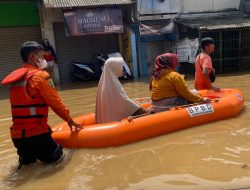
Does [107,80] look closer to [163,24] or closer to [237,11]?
[163,24]

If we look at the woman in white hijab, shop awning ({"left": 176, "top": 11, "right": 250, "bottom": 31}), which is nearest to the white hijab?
the woman in white hijab

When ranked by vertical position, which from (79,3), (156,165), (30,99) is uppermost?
(79,3)

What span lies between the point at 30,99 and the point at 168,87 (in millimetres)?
2393

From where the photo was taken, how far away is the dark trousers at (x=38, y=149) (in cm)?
412

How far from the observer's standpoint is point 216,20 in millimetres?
15266

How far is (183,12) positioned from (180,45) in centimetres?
159

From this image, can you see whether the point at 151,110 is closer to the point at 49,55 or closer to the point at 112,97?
the point at 112,97

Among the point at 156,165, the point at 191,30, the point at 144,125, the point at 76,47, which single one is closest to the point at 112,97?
the point at 144,125

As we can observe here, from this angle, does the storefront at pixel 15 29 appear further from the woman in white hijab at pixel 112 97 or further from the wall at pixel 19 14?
the woman in white hijab at pixel 112 97

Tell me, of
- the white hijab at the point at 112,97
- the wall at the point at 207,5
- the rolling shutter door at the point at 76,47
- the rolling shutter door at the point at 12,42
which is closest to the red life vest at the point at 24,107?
the white hijab at the point at 112,97

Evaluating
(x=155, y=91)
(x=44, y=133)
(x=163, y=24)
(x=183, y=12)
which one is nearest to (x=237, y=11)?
(x=183, y=12)

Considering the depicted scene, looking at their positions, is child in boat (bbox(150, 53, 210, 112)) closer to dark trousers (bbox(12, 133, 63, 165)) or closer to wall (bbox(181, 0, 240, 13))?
dark trousers (bbox(12, 133, 63, 165))

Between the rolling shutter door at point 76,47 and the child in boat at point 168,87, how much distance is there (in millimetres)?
10614

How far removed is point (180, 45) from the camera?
15289mm
